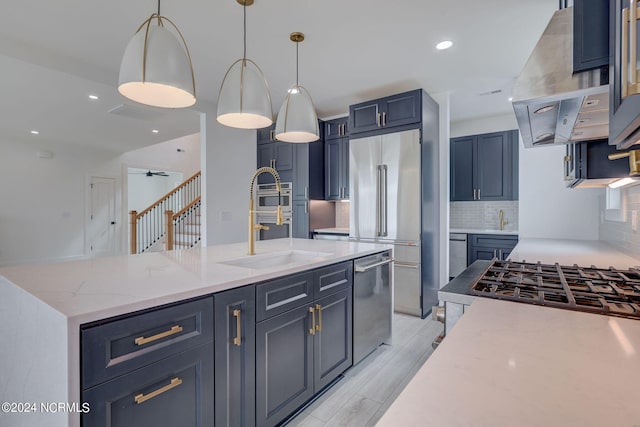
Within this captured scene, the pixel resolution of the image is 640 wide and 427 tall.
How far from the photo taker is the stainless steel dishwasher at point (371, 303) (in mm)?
2229

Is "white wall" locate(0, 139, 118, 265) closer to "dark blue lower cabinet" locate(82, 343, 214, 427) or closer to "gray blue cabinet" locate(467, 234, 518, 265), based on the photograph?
"dark blue lower cabinet" locate(82, 343, 214, 427)

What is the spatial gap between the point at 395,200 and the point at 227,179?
2349 millimetres

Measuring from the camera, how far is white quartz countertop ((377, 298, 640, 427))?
45 centimetres

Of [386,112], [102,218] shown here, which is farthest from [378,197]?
[102,218]

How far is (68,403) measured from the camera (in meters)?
0.87

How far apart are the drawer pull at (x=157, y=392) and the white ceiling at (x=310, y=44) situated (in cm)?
229

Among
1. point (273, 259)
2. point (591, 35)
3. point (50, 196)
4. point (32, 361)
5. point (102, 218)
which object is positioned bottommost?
point (32, 361)

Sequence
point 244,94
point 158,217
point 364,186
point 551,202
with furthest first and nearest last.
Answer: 1. point 158,217
2. point 364,186
3. point 551,202
4. point 244,94

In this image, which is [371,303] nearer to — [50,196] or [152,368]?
[152,368]

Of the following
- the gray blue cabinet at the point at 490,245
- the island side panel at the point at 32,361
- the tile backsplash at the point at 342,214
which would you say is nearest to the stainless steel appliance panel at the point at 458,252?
the gray blue cabinet at the point at 490,245

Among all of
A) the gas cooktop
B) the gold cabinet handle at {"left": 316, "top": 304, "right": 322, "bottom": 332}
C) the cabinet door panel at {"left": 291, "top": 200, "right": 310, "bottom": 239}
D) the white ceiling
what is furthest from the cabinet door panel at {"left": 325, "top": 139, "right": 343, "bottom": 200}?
the gas cooktop

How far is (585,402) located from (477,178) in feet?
15.2

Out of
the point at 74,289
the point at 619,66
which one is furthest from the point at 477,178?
the point at 74,289

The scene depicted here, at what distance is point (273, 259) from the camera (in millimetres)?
2221
